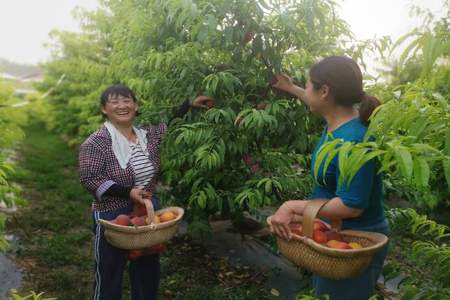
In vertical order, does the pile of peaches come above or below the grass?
above

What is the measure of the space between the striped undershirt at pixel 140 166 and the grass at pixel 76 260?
136 cm

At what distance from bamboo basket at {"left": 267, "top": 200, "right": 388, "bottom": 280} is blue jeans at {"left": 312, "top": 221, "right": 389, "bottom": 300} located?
0.12 metres

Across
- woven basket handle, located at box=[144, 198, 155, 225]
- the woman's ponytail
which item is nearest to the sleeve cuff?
woven basket handle, located at box=[144, 198, 155, 225]

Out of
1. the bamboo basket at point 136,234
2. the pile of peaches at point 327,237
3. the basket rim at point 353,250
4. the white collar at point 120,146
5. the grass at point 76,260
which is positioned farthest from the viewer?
the grass at point 76,260

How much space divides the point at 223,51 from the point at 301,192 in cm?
116

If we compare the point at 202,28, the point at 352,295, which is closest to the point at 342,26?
the point at 202,28

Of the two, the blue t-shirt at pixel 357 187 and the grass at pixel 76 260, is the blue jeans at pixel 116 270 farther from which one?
the blue t-shirt at pixel 357 187

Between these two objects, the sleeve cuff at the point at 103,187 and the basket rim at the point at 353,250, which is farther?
the sleeve cuff at the point at 103,187

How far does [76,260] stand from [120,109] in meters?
2.33

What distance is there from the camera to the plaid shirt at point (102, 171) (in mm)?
2883

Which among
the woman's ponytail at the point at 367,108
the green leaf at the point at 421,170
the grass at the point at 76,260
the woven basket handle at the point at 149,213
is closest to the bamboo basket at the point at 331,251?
the woman's ponytail at the point at 367,108

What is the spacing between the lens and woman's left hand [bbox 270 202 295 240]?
2.00 m

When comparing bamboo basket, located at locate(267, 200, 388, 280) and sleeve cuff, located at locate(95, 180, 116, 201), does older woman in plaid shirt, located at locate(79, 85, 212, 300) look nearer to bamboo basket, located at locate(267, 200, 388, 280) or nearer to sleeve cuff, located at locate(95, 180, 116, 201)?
sleeve cuff, located at locate(95, 180, 116, 201)

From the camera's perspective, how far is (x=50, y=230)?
18.7 ft
